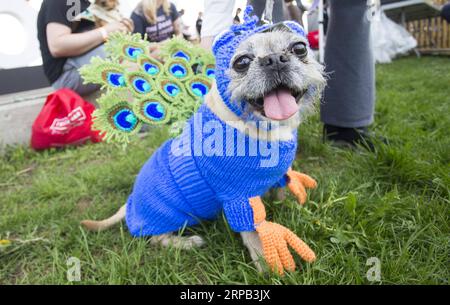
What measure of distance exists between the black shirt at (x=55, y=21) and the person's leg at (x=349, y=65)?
6.87 feet

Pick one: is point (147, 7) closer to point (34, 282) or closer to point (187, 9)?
point (187, 9)

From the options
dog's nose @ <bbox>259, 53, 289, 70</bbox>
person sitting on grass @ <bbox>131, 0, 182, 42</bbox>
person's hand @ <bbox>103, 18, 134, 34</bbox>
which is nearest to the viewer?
dog's nose @ <bbox>259, 53, 289, 70</bbox>

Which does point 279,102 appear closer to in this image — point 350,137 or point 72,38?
point 350,137

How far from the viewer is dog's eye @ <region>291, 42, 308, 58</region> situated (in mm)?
998

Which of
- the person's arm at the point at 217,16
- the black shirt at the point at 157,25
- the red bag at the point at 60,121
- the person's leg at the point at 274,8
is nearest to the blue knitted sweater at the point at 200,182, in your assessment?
the person's arm at the point at 217,16

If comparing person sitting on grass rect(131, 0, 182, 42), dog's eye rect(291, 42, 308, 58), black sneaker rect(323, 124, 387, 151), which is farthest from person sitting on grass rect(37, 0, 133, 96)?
dog's eye rect(291, 42, 308, 58)

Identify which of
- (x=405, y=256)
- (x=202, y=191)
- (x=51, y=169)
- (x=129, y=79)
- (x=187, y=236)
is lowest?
(x=51, y=169)

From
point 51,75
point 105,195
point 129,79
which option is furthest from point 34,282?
point 51,75

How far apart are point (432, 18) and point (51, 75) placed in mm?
8548

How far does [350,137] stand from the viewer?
82.0 inches

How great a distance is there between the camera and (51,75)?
10.2 ft

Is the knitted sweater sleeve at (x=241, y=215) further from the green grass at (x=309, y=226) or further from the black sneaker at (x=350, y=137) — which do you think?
the black sneaker at (x=350, y=137)

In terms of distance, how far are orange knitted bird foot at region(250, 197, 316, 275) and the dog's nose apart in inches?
17.4

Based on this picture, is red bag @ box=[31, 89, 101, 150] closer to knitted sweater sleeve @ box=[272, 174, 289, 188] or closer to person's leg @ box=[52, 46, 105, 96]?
person's leg @ box=[52, 46, 105, 96]
